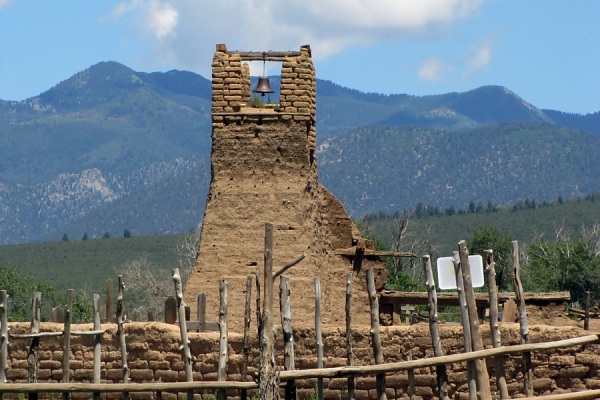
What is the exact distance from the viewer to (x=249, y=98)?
2459 cm

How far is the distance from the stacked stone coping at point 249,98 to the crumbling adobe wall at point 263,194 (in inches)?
0.7

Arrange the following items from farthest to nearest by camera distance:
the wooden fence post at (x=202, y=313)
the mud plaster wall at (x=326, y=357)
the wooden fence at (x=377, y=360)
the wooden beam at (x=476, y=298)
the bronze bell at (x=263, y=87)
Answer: the bronze bell at (x=263, y=87), the wooden beam at (x=476, y=298), the wooden fence post at (x=202, y=313), the mud plaster wall at (x=326, y=357), the wooden fence at (x=377, y=360)

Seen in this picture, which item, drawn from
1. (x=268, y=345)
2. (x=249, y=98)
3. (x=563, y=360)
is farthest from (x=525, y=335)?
(x=249, y=98)

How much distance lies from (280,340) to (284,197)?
5.59 meters

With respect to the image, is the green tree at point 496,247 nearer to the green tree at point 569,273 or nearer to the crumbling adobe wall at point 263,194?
the green tree at point 569,273

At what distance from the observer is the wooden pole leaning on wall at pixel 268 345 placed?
15500 mm

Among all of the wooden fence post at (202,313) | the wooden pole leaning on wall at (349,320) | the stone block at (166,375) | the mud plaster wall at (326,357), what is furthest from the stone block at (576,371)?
the stone block at (166,375)

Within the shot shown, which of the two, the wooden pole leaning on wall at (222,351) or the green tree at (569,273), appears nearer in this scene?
the wooden pole leaning on wall at (222,351)

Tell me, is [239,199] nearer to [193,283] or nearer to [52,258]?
[193,283]

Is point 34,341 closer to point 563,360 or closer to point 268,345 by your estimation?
point 268,345

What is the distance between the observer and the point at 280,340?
1839cm

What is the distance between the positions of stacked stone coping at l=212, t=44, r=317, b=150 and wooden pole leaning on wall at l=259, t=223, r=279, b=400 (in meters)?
8.33

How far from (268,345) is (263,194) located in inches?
322

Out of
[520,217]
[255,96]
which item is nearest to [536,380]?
[255,96]
